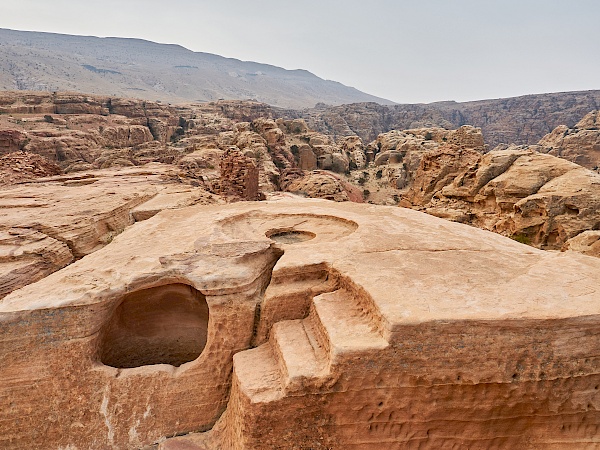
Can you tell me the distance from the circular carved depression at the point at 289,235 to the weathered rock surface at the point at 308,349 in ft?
5.26

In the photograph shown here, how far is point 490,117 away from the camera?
88375mm

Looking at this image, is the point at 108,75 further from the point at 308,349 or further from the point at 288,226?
the point at 308,349

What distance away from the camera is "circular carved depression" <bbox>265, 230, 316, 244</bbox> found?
7.06 metres

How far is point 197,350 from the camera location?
17.6 ft

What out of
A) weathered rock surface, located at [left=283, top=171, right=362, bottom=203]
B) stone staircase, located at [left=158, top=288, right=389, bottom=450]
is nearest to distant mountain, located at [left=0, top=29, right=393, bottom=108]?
weathered rock surface, located at [left=283, top=171, right=362, bottom=203]

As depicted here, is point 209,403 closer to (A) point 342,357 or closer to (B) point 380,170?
(A) point 342,357

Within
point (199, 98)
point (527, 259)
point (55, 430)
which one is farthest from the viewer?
point (199, 98)

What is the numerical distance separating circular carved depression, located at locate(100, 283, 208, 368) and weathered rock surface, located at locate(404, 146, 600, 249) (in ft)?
35.1

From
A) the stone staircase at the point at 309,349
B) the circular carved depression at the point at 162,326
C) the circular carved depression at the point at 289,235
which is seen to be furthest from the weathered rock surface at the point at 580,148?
the circular carved depression at the point at 162,326

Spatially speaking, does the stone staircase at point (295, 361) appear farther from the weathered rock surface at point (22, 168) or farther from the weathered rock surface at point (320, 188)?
the weathered rock surface at point (320, 188)

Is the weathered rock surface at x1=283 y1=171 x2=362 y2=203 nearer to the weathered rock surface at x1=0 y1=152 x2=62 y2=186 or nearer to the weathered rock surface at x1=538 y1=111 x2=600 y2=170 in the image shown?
the weathered rock surface at x1=0 y1=152 x2=62 y2=186

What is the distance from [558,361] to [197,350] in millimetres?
4509

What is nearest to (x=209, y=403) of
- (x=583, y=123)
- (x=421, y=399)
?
(x=421, y=399)

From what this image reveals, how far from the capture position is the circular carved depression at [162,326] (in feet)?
17.0
